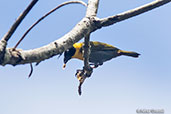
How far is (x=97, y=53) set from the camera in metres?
6.80

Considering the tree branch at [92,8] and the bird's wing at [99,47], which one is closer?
the tree branch at [92,8]

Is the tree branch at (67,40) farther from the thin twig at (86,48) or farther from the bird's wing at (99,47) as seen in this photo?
the bird's wing at (99,47)

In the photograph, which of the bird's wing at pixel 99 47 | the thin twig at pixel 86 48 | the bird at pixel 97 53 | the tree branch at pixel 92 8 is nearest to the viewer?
the tree branch at pixel 92 8

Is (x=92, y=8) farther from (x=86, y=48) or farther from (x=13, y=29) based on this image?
(x=13, y=29)

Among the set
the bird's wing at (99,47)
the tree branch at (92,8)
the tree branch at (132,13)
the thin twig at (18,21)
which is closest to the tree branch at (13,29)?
the thin twig at (18,21)

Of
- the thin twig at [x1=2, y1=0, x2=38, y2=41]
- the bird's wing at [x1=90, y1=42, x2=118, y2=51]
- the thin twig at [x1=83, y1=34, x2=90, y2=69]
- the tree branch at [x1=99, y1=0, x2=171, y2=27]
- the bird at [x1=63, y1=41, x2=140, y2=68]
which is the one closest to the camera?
the thin twig at [x1=2, y1=0, x2=38, y2=41]

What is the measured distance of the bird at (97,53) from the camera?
21.3 feet

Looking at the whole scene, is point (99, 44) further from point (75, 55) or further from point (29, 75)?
point (29, 75)

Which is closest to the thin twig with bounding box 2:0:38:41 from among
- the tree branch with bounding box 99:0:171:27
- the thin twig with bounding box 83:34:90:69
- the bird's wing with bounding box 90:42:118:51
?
the tree branch with bounding box 99:0:171:27

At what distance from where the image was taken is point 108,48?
7262 millimetres

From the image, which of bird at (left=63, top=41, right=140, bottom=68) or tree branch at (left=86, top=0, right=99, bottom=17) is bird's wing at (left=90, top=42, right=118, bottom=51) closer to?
bird at (left=63, top=41, right=140, bottom=68)

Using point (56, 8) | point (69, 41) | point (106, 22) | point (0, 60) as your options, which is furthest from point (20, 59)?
point (106, 22)

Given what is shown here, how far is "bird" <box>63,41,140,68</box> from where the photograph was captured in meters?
Answer: 6.50

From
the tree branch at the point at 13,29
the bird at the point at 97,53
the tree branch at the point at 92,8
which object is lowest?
the tree branch at the point at 13,29
